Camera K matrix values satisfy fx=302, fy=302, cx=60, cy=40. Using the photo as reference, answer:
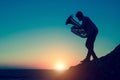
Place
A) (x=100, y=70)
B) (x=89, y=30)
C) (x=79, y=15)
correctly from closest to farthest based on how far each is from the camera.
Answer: (x=100, y=70)
(x=79, y=15)
(x=89, y=30)

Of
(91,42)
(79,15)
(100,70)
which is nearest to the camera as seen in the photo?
(100,70)

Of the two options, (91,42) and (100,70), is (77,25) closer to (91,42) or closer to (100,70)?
(91,42)

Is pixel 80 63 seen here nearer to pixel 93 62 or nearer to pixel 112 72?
pixel 93 62

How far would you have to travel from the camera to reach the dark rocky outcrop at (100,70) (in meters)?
19.3

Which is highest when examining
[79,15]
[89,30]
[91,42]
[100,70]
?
[79,15]

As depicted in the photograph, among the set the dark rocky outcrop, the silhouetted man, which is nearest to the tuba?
the silhouetted man

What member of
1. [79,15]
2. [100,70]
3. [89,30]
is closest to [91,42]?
[89,30]

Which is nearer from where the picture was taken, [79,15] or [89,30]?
[79,15]

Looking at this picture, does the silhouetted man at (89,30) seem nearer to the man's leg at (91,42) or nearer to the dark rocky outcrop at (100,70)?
the man's leg at (91,42)

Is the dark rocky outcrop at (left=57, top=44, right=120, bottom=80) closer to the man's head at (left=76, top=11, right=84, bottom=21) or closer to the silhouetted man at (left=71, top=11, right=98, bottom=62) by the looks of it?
the silhouetted man at (left=71, top=11, right=98, bottom=62)

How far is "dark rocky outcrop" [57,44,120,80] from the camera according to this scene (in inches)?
760

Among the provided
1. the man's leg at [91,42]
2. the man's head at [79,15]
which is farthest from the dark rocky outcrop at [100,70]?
the man's head at [79,15]

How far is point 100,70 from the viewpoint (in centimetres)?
1970

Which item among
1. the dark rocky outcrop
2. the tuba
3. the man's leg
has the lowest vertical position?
the dark rocky outcrop
